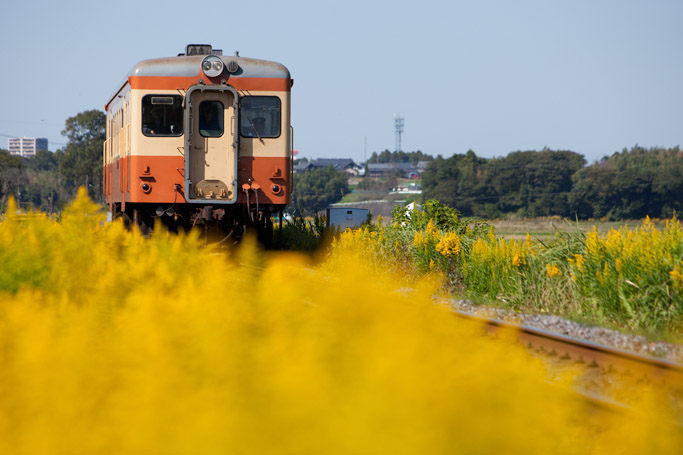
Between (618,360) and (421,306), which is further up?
(421,306)

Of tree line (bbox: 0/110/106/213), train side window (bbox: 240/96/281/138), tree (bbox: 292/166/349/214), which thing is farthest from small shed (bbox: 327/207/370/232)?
tree line (bbox: 0/110/106/213)

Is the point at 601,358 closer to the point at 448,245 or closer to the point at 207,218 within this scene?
the point at 448,245

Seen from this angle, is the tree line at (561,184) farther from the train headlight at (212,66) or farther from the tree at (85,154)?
the train headlight at (212,66)

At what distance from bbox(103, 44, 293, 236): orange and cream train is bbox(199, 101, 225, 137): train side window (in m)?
0.02

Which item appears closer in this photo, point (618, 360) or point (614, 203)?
point (618, 360)

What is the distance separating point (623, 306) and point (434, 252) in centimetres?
377

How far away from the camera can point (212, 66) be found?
41.4ft

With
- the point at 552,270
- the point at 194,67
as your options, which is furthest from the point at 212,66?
the point at 552,270

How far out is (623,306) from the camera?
7.95m

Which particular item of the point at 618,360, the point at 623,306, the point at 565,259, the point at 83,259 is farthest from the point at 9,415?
the point at 565,259

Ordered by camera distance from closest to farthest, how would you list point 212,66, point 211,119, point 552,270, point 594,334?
point 594,334 < point 552,270 < point 212,66 < point 211,119

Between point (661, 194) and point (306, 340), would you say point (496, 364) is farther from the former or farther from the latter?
point (661, 194)

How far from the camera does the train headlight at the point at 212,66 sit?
1261 centimetres

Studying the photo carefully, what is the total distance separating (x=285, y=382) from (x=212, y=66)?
1095 centimetres
